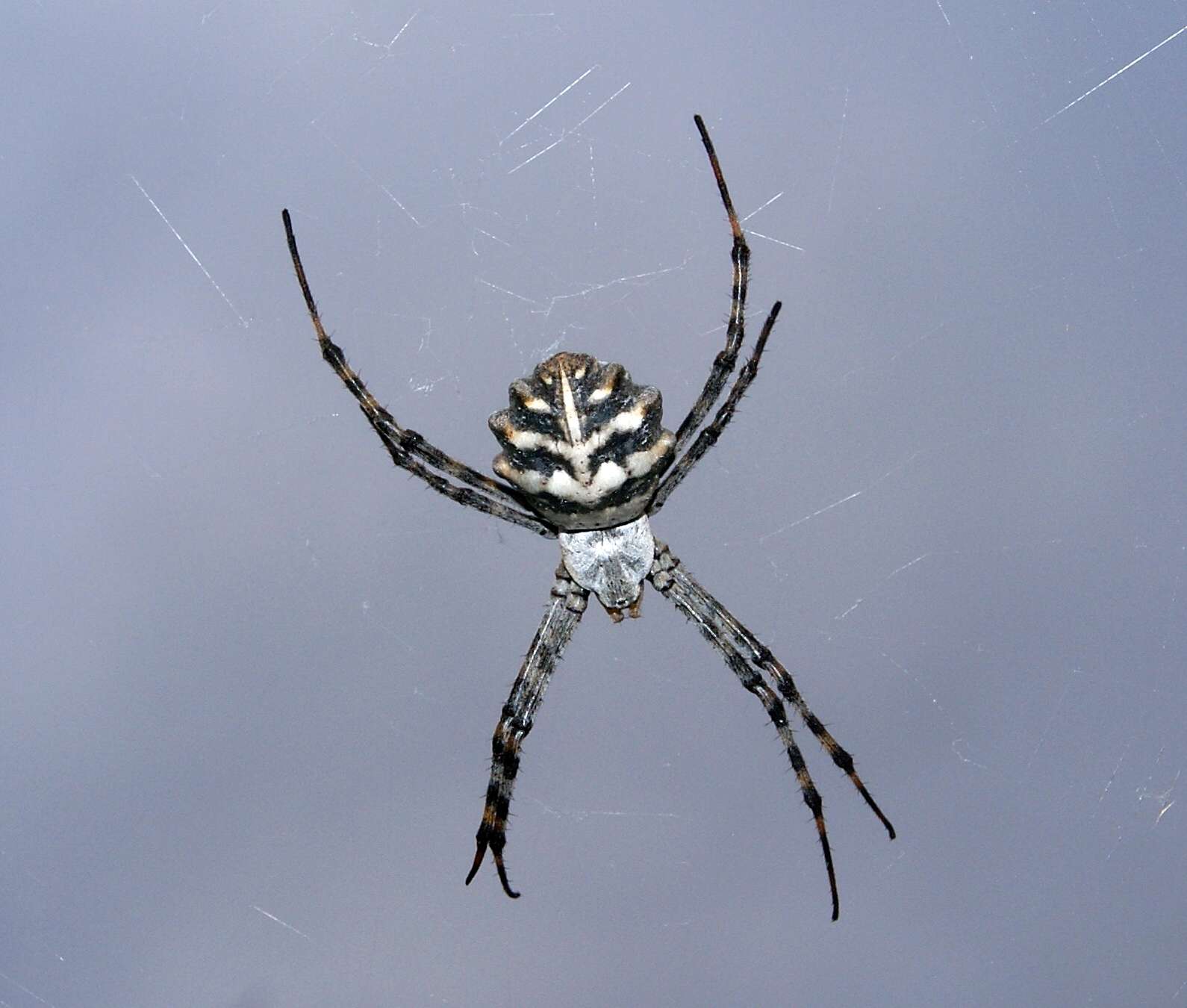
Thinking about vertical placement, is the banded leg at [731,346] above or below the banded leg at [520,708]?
above

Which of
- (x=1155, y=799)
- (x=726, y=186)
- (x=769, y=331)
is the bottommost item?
(x=1155, y=799)

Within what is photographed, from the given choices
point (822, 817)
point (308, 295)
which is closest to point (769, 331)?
point (308, 295)

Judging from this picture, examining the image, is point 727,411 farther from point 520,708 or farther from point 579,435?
point 520,708

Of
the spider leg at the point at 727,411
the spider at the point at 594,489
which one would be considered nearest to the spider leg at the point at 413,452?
the spider at the point at 594,489

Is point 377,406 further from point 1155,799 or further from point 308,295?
point 1155,799

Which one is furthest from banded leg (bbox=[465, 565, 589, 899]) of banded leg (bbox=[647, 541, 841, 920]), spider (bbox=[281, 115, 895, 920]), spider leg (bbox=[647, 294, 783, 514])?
spider leg (bbox=[647, 294, 783, 514])

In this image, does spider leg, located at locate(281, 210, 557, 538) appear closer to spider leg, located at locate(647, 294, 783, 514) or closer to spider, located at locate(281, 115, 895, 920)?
spider, located at locate(281, 115, 895, 920)

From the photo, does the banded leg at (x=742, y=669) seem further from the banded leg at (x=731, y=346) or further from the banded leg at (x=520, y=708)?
the banded leg at (x=731, y=346)
